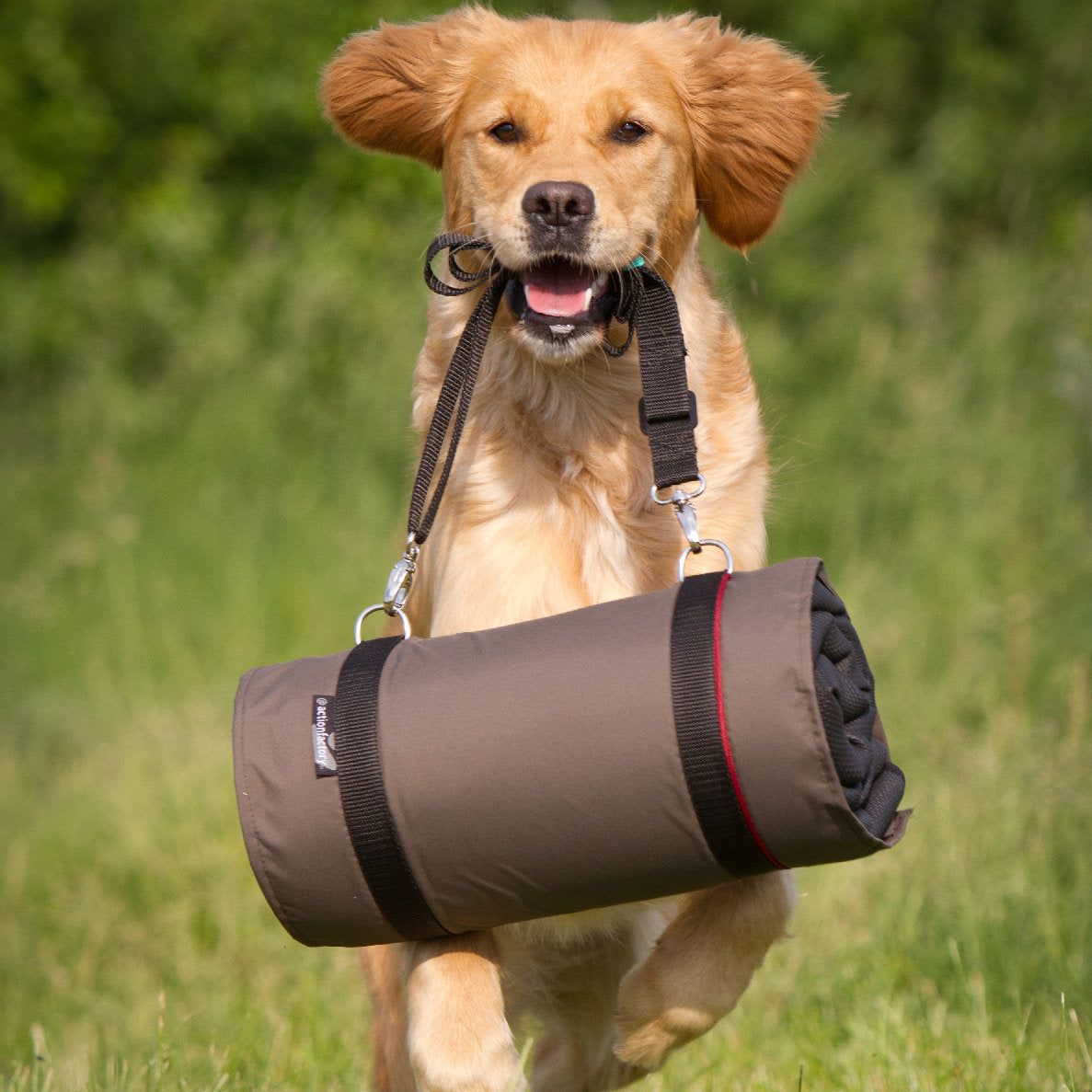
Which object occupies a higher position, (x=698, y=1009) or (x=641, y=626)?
(x=641, y=626)

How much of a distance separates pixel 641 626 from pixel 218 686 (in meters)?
5.29

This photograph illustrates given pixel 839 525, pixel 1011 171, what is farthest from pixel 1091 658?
pixel 1011 171

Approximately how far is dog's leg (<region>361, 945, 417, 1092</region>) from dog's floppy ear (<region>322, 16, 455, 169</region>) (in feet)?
6.41

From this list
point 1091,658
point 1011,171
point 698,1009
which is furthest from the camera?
point 1011,171

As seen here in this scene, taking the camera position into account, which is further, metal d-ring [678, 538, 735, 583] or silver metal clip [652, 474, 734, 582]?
silver metal clip [652, 474, 734, 582]

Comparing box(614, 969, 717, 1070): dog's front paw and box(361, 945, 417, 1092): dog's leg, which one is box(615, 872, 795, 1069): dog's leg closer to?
box(614, 969, 717, 1070): dog's front paw

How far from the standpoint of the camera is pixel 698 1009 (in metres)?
2.85

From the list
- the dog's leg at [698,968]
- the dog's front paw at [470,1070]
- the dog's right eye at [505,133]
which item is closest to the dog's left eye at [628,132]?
the dog's right eye at [505,133]

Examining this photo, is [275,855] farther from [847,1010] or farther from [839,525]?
[839,525]

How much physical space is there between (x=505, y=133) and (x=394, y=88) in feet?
1.41

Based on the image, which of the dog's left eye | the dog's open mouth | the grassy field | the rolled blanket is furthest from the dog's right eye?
the rolled blanket

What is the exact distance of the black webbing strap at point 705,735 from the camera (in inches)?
94.7

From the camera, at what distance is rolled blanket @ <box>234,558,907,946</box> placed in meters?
2.41

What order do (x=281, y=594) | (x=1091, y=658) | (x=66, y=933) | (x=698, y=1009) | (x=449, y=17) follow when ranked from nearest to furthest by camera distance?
(x=698, y=1009), (x=449, y=17), (x=66, y=933), (x=1091, y=658), (x=281, y=594)
